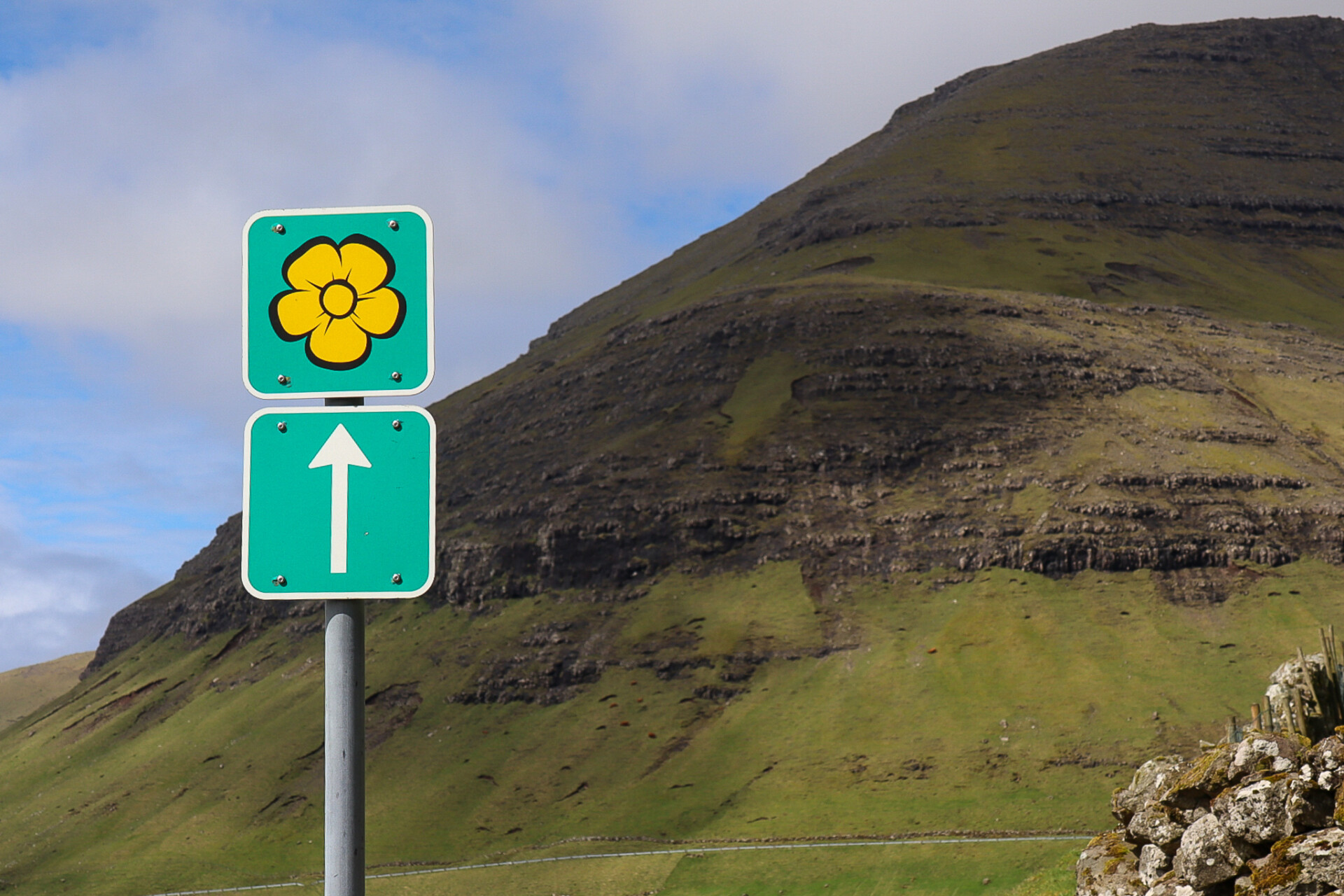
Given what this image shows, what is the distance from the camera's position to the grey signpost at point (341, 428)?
4504 mm

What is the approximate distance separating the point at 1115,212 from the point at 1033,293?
36713 mm

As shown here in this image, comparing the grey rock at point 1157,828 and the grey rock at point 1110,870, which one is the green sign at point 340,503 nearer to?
the grey rock at point 1157,828

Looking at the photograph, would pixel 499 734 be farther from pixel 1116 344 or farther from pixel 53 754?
pixel 1116 344

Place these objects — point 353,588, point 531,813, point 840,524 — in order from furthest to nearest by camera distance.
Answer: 1. point 840,524
2. point 531,813
3. point 353,588

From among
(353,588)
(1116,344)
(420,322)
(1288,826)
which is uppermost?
(1116,344)

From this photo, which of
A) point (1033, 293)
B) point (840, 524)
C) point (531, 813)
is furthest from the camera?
point (1033, 293)

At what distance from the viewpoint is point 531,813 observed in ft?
230

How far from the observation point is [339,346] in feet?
15.3

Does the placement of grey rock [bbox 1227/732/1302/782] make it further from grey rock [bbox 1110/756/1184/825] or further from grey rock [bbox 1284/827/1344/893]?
grey rock [bbox 1110/756/1184/825]

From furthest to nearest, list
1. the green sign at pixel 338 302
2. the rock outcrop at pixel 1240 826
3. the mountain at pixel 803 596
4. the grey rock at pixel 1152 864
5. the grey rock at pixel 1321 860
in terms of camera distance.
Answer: the mountain at pixel 803 596 < the grey rock at pixel 1152 864 < the rock outcrop at pixel 1240 826 < the grey rock at pixel 1321 860 < the green sign at pixel 338 302

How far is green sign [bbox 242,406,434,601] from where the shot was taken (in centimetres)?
452

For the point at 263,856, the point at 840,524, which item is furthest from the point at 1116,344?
the point at 263,856

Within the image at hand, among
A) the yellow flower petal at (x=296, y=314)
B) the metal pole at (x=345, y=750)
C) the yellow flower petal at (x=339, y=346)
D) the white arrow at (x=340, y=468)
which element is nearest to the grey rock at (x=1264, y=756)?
the metal pole at (x=345, y=750)

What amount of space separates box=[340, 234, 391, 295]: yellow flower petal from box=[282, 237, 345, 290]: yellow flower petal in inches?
1.2
